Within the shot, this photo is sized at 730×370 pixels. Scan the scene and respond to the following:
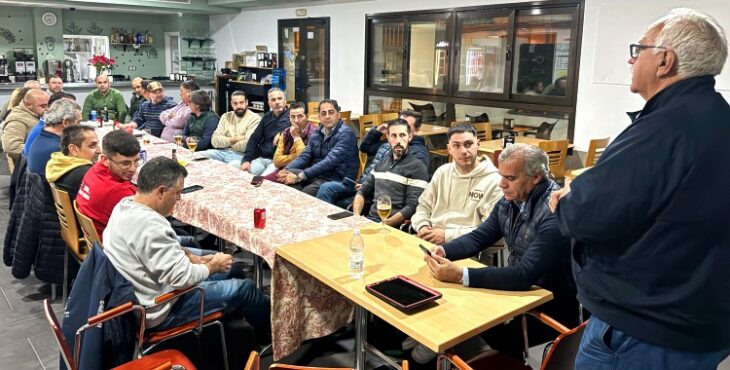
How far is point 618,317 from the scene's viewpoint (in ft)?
4.66

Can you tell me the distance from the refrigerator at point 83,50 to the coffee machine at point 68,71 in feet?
0.44

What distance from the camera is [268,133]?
5.39 m

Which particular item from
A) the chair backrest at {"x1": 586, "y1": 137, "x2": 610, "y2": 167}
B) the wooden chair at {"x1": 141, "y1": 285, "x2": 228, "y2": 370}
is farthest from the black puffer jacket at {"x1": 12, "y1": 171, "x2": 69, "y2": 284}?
the chair backrest at {"x1": 586, "y1": 137, "x2": 610, "y2": 167}

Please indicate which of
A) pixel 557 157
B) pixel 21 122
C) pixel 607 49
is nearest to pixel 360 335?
pixel 557 157

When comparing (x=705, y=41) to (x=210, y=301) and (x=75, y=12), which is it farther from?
(x=75, y=12)

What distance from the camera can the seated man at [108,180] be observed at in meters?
2.80

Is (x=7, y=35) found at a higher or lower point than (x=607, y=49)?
higher

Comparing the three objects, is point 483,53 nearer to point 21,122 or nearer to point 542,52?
point 542,52

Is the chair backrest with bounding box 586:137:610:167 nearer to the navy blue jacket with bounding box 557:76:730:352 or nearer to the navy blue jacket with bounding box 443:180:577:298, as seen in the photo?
the navy blue jacket with bounding box 443:180:577:298

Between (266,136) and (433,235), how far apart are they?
278 centimetres

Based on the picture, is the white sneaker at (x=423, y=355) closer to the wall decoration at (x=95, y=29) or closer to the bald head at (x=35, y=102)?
the bald head at (x=35, y=102)

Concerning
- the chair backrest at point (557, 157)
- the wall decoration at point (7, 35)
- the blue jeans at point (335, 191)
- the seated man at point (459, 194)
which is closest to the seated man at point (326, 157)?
the blue jeans at point (335, 191)

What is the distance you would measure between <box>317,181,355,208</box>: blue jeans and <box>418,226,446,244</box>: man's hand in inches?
53.0

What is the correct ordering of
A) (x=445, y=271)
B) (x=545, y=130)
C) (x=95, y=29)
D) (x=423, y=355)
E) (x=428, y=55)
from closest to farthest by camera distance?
(x=445, y=271), (x=423, y=355), (x=545, y=130), (x=428, y=55), (x=95, y=29)
